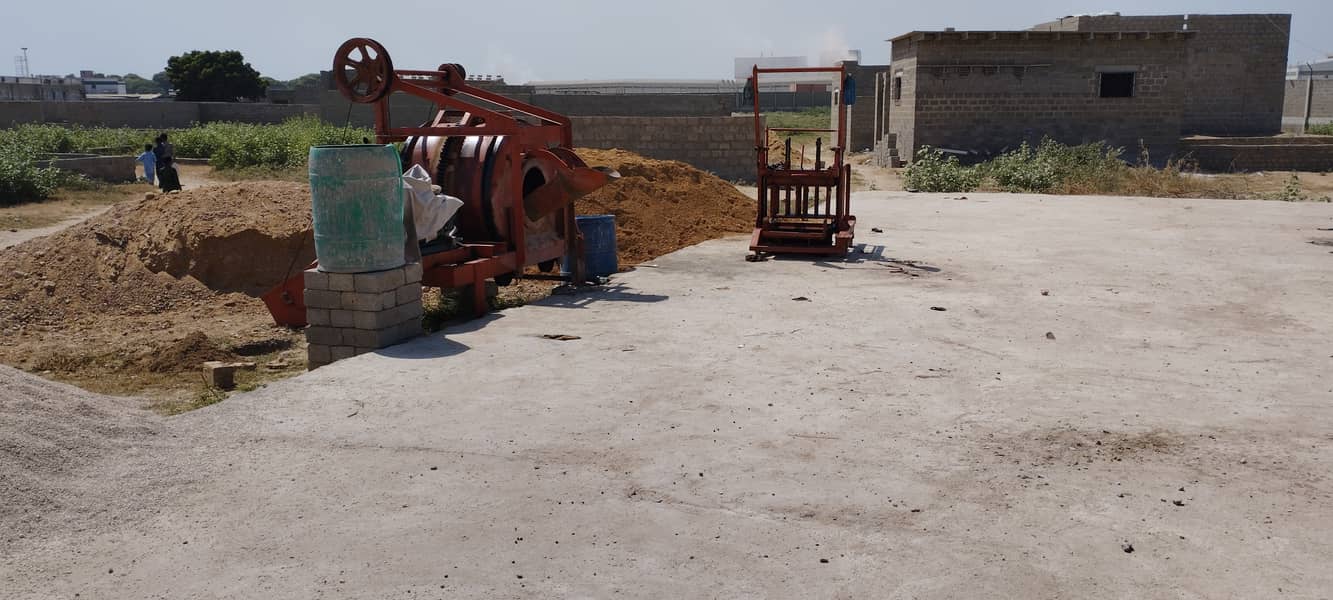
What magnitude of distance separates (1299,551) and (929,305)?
4753mm

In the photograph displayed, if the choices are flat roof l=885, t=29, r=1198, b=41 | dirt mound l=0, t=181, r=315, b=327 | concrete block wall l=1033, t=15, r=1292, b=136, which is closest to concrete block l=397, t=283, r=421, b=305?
dirt mound l=0, t=181, r=315, b=327

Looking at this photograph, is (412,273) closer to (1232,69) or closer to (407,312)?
(407,312)

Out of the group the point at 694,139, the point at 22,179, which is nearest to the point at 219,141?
the point at 22,179

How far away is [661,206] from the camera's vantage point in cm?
1412

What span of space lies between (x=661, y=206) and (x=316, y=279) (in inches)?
299

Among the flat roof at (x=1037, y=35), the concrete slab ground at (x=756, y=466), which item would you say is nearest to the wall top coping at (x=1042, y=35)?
the flat roof at (x=1037, y=35)

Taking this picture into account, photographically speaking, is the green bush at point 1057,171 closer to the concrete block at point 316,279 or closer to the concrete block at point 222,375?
the concrete block at point 316,279

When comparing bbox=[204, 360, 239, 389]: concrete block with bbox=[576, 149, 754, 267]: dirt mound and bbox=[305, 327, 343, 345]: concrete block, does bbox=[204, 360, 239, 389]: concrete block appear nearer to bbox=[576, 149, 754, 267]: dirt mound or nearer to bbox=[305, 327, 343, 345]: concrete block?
bbox=[305, 327, 343, 345]: concrete block

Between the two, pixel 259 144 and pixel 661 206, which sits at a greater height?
pixel 259 144

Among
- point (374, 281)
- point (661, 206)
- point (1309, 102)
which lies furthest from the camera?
point (1309, 102)

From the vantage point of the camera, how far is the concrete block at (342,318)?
6906 millimetres

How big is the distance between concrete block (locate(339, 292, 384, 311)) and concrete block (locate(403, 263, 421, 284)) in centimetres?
31

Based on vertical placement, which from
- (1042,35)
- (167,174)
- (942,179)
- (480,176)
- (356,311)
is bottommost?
(356,311)

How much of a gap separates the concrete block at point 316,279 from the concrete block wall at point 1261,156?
81.3 feet
